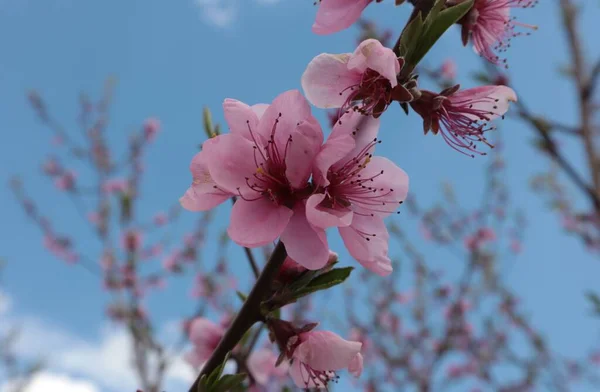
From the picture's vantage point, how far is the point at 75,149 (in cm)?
661

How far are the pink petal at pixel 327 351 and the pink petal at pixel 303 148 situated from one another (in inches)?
14.4

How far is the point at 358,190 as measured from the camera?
1.08m

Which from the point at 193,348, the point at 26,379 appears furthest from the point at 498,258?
the point at 26,379

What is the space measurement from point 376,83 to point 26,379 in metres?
7.40

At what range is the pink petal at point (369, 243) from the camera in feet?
3.23

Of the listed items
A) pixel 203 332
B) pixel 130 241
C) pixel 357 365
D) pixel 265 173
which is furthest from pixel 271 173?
pixel 130 241

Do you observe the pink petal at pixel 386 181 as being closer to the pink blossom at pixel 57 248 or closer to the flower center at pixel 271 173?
the flower center at pixel 271 173

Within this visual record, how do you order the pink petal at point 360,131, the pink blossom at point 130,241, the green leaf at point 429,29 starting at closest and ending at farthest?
the green leaf at point 429,29 → the pink petal at point 360,131 → the pink blossom at point 130,241

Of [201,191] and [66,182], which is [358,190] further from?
[66,182]

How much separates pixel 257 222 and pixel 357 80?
0.38m

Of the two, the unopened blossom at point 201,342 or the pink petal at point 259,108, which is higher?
the pink petal at point 259,108

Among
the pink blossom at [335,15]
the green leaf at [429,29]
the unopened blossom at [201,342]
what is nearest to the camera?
the green leaf at [429,29]

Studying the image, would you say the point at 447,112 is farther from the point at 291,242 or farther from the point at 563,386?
the point at 563,386

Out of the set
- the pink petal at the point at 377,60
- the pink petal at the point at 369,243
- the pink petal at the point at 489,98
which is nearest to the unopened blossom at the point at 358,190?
the pink petal at the point at 369,243
